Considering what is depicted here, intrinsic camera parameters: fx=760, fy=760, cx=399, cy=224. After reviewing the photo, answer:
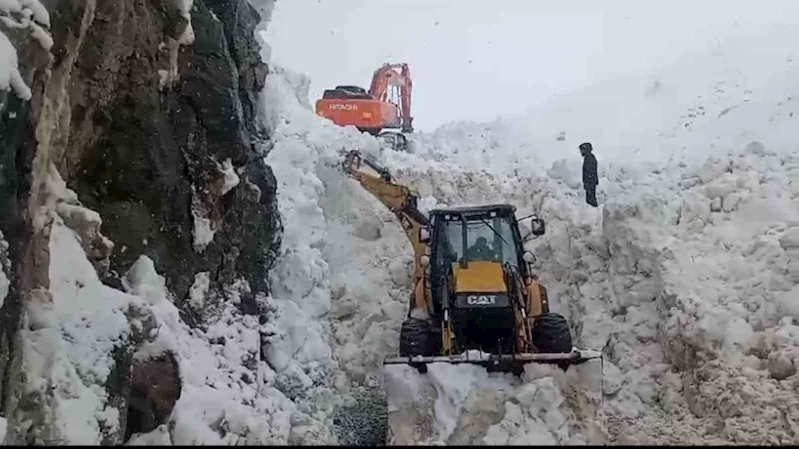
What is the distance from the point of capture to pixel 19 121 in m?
3.99

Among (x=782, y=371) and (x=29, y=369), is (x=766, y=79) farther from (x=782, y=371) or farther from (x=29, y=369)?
(x=29, y=369)

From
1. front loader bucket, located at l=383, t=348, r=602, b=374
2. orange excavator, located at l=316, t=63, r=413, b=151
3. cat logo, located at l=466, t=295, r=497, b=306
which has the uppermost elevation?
orange excavator, located at l=316, t=63, r=413, b=151

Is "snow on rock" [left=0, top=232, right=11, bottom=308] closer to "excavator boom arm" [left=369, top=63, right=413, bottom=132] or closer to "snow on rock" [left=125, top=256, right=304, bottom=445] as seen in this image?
"snow on rock" [left=125, top=256, right=304, bottom=445]

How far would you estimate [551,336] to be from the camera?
22.8ft

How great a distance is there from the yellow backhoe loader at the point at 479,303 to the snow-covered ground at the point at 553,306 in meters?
0.26

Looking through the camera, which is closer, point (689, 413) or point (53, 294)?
point (53, 294)

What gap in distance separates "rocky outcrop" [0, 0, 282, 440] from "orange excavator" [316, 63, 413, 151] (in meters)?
7.66

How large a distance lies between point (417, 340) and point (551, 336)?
124 cm

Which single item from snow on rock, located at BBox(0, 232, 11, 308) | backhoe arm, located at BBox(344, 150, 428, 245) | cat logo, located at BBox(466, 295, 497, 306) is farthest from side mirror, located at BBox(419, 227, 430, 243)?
snow on rock, located at BBox(0, 232, 11, 308)

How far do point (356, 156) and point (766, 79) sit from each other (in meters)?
12.2

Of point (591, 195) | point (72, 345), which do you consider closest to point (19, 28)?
point (72, 345)

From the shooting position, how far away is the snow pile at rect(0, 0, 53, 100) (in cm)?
385

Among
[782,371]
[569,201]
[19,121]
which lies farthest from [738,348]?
[19,121]

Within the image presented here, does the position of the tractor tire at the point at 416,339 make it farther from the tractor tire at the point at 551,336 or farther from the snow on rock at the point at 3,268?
the snow on rock at the point at 3,268
